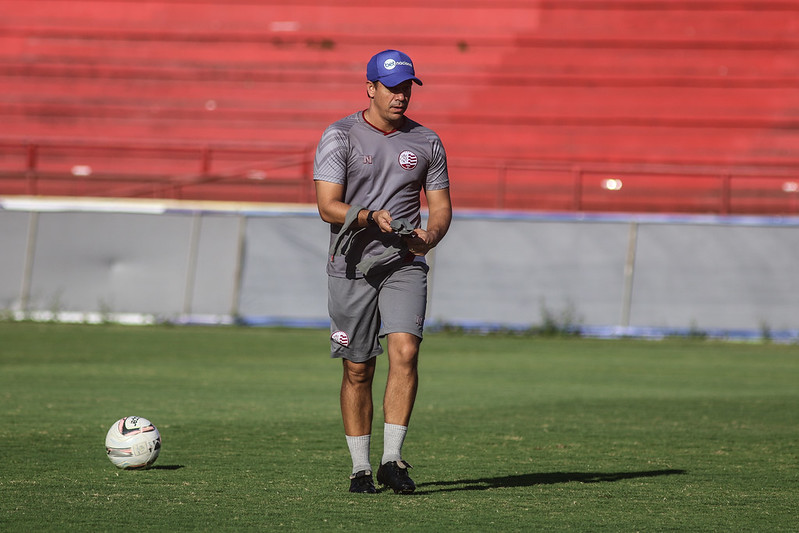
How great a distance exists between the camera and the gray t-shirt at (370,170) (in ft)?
18.3

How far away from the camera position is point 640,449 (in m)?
7.29

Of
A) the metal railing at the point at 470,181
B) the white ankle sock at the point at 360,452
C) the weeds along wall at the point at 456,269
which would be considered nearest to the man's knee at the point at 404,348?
the white ankle sock at the point at 360,452

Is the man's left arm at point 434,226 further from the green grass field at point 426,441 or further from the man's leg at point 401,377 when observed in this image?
the green grass field at point 426,441

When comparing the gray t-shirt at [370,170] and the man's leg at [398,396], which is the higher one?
the gray t-shirt at [370,170]

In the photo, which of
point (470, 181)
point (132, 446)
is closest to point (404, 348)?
point (132, 446)

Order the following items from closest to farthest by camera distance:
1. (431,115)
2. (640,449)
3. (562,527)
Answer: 1. (562,527)
2. (640,449)
3. (431,115)

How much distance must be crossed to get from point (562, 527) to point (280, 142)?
1752 centimetres

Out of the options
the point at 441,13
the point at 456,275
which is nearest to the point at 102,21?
the point at 441,13

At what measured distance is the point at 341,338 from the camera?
561 centimetres

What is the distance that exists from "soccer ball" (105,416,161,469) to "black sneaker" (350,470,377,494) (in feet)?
3.69

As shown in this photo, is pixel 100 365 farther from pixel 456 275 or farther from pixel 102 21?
pixel 102 21

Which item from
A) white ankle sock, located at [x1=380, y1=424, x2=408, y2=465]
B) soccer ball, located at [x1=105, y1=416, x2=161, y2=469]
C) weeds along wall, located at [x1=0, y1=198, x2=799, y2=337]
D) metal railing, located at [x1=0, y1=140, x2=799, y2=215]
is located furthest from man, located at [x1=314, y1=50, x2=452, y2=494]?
metal railing, located at [x1=0, y1=140, x2=799, y2=215]

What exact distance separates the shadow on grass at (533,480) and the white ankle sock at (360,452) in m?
0.28

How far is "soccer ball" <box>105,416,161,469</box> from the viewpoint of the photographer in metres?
6.00
